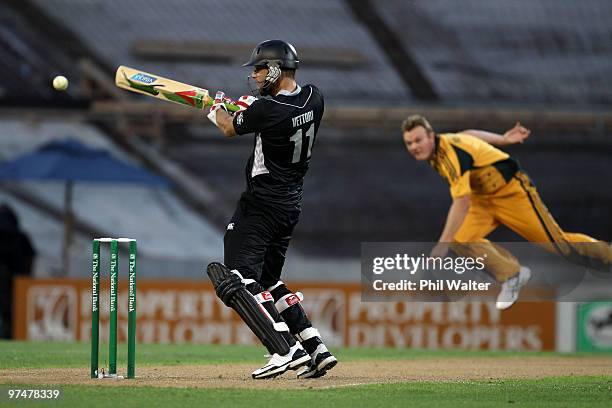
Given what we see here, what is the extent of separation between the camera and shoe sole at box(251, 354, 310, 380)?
7.91 m

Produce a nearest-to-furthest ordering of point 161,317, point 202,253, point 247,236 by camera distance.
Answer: point 247,236
point 161,317
point 202,253

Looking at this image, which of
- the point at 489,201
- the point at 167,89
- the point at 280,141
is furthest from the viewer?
the point at 489,201

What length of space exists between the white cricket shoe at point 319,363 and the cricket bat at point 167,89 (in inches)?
65.1

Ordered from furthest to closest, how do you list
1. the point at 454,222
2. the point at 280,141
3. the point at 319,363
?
the point at 454,222
the point at 319,363
the point at 280,141

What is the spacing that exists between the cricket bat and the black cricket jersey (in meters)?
0.42

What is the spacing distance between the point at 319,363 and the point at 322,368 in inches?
2.0

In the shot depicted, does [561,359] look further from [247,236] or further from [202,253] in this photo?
[202,253]

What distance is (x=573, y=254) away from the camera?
38.3ft

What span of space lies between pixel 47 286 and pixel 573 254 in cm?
696

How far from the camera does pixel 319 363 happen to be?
8273 millimetres

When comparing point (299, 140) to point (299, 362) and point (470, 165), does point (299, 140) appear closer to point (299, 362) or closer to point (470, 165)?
point (299, 362)

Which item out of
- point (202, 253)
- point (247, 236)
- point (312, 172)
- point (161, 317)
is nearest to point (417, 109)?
point (312, 172)

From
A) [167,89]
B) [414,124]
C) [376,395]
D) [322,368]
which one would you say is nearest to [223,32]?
[414,124]

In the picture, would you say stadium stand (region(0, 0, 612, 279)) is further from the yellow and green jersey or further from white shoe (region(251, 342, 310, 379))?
white shoe (region(251, 342, 310, 379))
